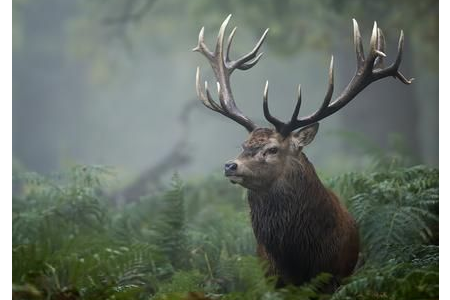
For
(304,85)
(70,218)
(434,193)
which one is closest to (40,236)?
(70,218)

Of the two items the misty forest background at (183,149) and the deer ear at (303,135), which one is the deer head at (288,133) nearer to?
the deer ear at (303,135)

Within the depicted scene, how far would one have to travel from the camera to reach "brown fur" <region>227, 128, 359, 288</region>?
14.5 ft

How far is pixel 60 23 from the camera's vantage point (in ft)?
72.8

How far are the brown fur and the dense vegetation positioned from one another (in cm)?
19

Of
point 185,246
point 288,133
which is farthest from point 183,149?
point 288,133

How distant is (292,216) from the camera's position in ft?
14.6

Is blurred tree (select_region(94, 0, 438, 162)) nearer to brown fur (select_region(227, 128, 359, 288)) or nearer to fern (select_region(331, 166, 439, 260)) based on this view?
fern (select_region(331, 166, 439, 260))

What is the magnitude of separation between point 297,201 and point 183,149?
28.4 feet

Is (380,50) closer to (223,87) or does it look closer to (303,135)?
(303,135)

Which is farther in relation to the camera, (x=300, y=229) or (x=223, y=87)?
(x=223, y=87)

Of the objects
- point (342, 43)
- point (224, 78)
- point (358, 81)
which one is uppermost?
point (342, 43)

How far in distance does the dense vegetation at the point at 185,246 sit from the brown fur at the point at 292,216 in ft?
0.61

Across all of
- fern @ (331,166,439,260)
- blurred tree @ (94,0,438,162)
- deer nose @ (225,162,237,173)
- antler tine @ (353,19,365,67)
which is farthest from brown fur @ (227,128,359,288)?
blurred tree @ (94,0,438,162)

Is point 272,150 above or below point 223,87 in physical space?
below
